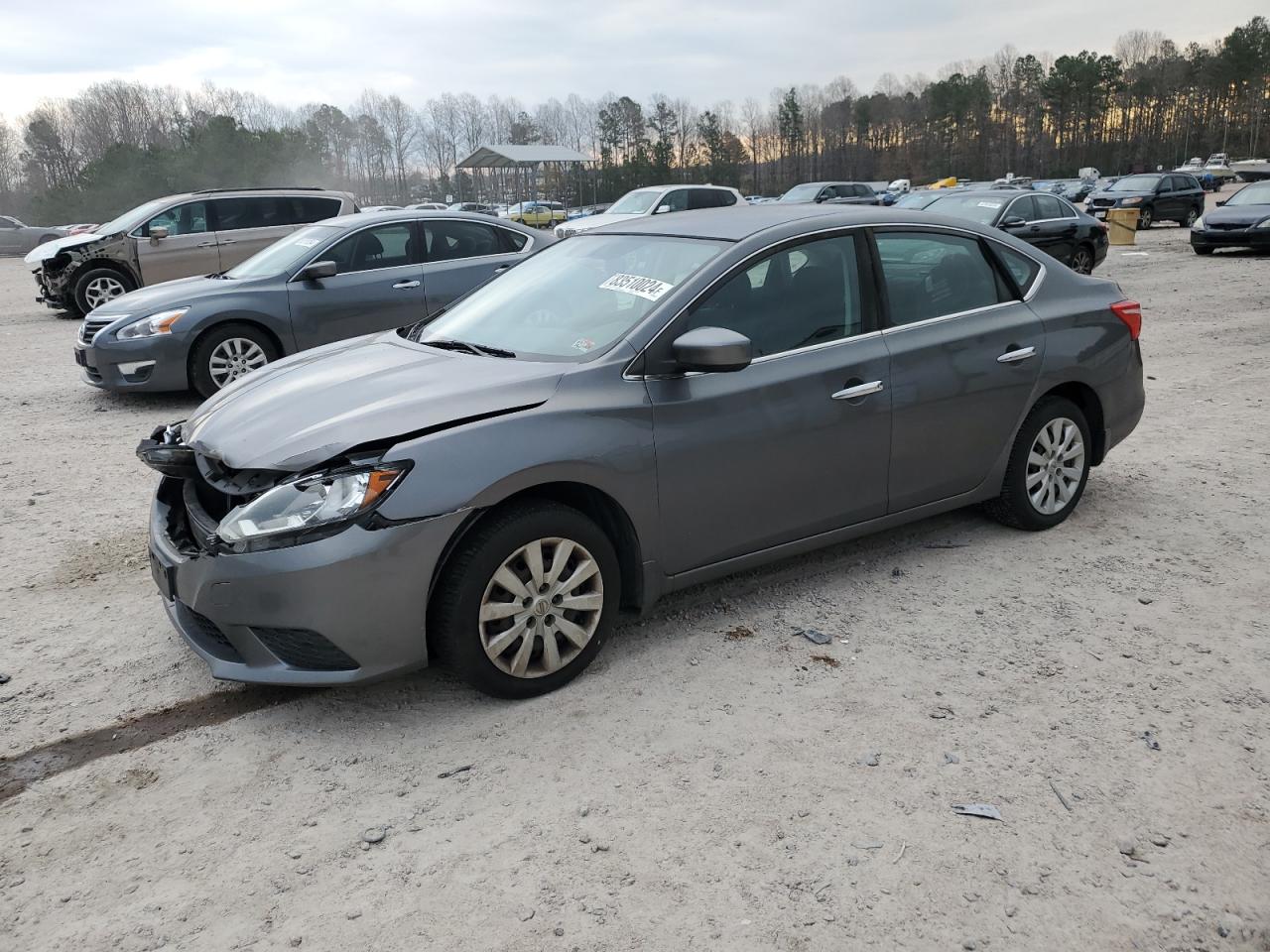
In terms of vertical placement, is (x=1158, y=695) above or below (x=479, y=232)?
below

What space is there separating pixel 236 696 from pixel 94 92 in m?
113

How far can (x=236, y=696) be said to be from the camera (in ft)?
12.2

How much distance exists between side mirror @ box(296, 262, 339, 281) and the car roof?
4370 millimetres

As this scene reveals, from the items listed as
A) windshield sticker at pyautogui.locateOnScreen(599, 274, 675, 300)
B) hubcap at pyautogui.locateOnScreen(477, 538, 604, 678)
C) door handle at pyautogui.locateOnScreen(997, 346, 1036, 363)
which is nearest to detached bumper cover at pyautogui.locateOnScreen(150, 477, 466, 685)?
hubcap at pyautogui.locateOnScreen(477, 538, 604, 678)

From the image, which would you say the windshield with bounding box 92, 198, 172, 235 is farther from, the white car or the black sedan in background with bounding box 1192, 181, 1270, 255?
the black sedan in background with bounding box 1192, 181, 1270, 255

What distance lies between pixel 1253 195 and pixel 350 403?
2256 cm

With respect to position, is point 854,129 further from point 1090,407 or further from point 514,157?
point 1090,407

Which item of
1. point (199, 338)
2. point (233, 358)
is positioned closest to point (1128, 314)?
point (233, 358)

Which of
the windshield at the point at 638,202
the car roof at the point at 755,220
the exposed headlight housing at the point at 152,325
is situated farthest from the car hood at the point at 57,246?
the car roof at the point at 755,220

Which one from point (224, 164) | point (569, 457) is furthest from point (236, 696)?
point (224, 164)

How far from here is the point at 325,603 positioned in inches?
125

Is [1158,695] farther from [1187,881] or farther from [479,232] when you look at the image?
[479,232]

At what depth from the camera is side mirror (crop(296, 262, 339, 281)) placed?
8.62 m

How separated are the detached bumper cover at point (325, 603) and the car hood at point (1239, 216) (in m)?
21.1
